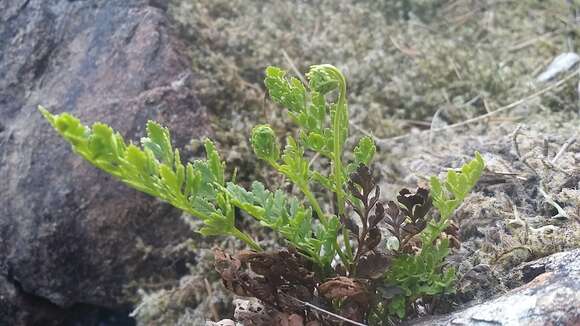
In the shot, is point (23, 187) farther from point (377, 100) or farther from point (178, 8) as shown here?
point (377, 100)

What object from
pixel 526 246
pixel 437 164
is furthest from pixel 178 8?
pixel 526 246

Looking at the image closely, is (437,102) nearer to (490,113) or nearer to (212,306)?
(490,113)

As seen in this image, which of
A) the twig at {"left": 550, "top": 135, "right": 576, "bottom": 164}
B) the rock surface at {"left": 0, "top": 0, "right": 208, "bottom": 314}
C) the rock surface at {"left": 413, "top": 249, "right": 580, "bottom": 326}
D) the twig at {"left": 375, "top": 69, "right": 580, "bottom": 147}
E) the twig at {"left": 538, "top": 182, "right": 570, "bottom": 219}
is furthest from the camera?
the twig at {"left": 375, "top": 69, "right": 580, "bottom": 147}

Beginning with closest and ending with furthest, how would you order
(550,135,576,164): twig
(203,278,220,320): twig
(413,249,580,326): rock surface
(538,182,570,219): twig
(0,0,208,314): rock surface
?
1. (413,249,580,326): rock surface
2. (538,182,570,219): twig
3. (550,135,576,164): twig
4. (203,278,220,320): twig
5. (0,0,208,314): rock surface

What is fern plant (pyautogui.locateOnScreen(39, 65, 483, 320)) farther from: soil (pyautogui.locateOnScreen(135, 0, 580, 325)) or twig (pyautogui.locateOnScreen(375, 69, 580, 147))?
twig (pyautogui.locateOnScreen(375, 69, 580, 147))

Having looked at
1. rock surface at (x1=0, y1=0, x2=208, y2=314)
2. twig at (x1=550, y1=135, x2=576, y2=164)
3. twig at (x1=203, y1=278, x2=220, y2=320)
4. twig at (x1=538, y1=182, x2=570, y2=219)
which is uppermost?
twig at (x1=550, y1=135, x2=576, y2=164)

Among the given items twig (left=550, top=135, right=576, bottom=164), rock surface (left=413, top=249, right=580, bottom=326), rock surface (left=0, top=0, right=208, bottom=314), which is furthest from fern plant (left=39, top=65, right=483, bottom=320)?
rock surface (left=0, top=0, right=208, bottom=314)
